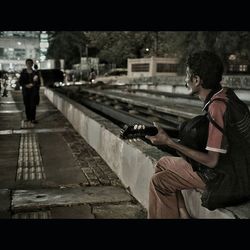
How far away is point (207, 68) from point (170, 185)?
3.29ft

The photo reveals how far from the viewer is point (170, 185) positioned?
3.31m

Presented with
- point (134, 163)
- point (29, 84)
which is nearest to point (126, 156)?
point (134, 163)

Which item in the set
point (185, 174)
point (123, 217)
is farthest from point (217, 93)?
point (123, 217)

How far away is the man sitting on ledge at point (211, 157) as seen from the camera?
9.47 ft

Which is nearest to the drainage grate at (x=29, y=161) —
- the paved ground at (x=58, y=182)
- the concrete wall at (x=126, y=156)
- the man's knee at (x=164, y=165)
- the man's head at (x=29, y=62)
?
the paved ground at (x=58, y=182)

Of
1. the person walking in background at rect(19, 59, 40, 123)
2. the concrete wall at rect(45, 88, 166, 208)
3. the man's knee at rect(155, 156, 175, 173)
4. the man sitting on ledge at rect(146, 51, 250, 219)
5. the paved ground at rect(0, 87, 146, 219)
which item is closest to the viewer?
the man sitting on ledge at rect(146, 51, 250, 219)

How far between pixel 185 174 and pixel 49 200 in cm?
235

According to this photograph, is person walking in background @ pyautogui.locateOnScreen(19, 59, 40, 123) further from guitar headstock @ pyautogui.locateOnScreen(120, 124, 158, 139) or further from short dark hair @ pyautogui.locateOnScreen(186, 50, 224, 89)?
short dark hair @ pyautogui.locateOnScreen(186, 50, 224, 89)

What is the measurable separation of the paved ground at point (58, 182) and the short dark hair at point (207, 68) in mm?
2020

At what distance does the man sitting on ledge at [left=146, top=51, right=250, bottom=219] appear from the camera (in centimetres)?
289

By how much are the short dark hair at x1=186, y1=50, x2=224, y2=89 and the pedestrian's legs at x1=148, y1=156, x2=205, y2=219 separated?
70 cm

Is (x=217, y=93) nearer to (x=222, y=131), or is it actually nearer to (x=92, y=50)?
(x=222, y=131)

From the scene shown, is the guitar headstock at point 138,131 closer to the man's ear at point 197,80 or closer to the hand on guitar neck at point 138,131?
the hand on guitar neck at point 138,131

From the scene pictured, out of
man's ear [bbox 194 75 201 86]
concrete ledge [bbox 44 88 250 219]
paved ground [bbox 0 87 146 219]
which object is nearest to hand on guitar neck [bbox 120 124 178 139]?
man's ear [bbox 194 75 201 86]
